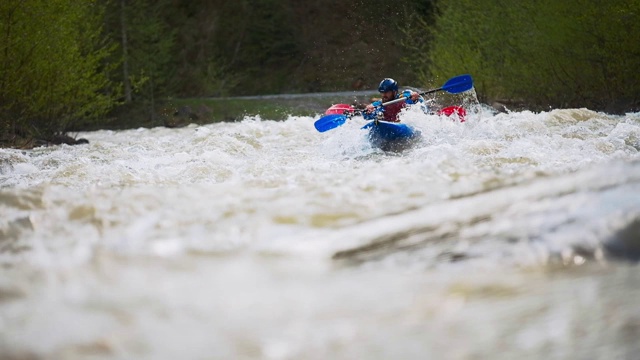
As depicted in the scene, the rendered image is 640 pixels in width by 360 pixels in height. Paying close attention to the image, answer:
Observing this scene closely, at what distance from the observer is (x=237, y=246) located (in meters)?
4.13

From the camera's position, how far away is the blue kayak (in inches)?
363

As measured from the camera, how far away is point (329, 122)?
10.5 metres

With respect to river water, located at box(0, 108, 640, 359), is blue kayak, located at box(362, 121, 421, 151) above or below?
below

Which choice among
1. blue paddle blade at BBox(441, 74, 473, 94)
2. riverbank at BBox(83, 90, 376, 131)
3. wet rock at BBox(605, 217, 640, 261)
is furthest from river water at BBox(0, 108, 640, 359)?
riverbank at BBox(83, 90, 376, 131)

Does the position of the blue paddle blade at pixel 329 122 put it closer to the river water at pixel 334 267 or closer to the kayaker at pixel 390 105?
the kayaker at pixel 390 105

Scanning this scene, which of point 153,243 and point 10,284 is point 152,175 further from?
point 10,284

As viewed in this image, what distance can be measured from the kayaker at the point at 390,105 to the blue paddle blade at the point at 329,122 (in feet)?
1.08

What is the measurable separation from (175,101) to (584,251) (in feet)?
77.8

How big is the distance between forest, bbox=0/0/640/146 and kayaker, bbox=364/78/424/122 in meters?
5.18

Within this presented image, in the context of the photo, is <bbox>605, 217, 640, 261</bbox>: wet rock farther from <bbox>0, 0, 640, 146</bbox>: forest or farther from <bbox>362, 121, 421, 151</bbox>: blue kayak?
<bbox>0, 0, 640, 146</bbox>: forest

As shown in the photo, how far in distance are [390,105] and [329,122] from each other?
0.79 m

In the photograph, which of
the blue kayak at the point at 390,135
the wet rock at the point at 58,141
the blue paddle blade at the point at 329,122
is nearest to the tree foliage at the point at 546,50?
the blue paddle blade at the point at 329,122

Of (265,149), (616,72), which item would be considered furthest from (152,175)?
(616,72)

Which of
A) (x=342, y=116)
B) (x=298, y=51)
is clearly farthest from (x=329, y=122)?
(x=298, y=51)
